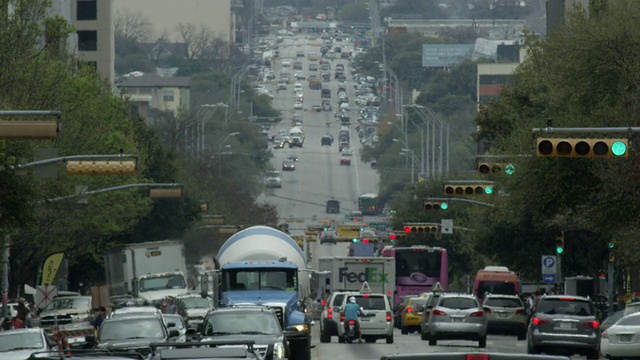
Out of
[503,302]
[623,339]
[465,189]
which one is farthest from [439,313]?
[623,339]

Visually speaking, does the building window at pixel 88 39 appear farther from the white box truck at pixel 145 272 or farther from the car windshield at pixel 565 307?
the car windshield at pixel 565 307

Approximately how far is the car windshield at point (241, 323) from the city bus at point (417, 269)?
1839 inches

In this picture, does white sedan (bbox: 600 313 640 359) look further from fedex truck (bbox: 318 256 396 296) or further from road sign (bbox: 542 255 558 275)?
fedex truck (bbox: 318 256 396 296)

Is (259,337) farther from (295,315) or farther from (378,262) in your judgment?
(378,262)

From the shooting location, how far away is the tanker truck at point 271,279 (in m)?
39.3

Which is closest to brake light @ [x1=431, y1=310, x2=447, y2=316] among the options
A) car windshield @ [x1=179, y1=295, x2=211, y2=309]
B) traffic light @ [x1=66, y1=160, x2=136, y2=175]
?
traffic light @ [x1=66, y1=160, x2=136, y2=175]

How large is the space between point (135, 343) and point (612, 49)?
748 inches

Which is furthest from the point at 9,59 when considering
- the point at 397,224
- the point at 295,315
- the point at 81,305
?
the point at 397,224

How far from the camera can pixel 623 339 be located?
37.4 meters

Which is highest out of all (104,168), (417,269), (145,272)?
(104,168)

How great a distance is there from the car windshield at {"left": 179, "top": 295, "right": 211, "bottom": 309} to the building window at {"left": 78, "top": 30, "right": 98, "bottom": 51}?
86470 millimetres

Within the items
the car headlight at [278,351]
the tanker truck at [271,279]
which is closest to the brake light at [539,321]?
the tanker truck at [271,279]

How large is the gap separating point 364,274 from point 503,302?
1773 centimetres

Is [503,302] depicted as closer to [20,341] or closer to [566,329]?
[566,329]
